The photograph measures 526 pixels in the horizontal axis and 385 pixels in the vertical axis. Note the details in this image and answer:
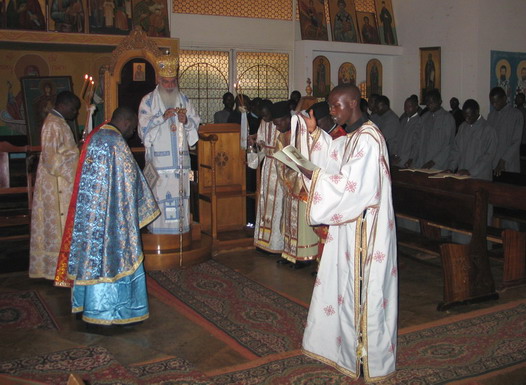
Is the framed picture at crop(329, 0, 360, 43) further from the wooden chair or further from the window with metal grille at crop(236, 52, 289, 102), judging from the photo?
the wooden chair

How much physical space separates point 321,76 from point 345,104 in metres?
9.82

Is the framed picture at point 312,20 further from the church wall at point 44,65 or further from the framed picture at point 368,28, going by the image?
the church wall at point 44,65

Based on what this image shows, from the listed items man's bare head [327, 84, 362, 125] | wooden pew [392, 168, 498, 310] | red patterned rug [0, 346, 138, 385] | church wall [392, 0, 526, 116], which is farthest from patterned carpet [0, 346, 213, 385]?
church wall [392, 0, 526, 116]

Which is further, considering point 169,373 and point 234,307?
point 234,307

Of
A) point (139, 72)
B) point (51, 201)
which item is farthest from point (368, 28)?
point (51, 201)

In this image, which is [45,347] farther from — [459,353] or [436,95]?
[436,95]

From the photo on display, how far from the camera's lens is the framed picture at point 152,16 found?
11367 mm

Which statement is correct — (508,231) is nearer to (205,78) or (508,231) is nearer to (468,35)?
(468,35)

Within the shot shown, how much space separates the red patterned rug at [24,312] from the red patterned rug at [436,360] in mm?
1804

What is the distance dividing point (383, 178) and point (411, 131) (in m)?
6.20

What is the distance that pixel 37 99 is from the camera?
10.9 meters

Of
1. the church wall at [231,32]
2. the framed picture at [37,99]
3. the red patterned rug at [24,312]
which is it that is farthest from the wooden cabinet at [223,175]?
the church wall at [231,32]

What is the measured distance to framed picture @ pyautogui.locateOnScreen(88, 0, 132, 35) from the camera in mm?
11031

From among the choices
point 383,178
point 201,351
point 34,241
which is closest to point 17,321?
point 34,241
